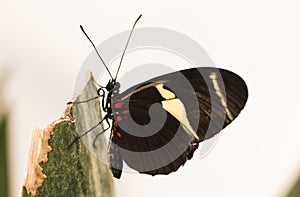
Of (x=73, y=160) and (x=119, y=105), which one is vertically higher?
(x=119, y=105)

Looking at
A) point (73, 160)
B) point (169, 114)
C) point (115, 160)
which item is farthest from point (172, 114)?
point (73, 160)

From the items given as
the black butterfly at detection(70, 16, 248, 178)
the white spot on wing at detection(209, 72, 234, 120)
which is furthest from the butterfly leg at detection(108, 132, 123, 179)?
the white spot on wing at detection(209, 72, 234, 120)

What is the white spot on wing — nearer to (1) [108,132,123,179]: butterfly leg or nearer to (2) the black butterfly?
(2) the black butterfly

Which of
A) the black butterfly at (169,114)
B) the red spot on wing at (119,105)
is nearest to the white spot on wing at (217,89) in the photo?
the black butterfly at (169,114)

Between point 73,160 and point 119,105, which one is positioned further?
point 119,105

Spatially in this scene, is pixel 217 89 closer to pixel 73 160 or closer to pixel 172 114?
pixel 172 114
